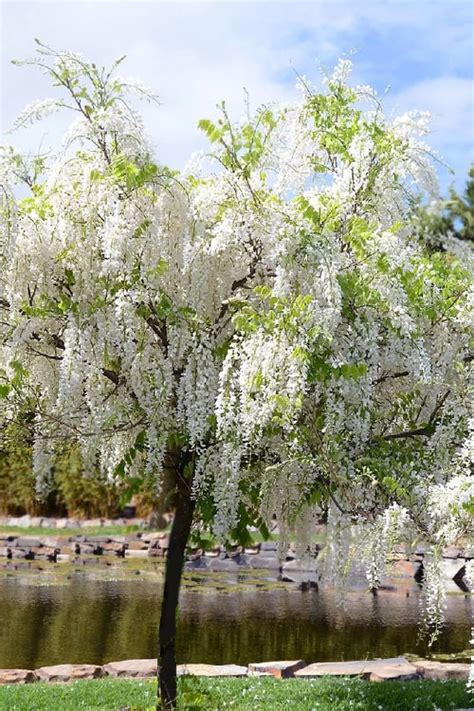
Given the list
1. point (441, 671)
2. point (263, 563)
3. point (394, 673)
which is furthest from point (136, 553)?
point (394, 673)

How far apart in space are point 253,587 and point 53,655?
579 cm

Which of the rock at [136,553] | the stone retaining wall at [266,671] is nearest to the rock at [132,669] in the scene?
the stone retaining wall at [266,671]

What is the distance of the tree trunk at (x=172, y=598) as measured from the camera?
23.0 feet

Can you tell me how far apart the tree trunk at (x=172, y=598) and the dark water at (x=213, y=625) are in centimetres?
389

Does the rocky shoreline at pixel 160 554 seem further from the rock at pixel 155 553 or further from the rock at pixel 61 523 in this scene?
the rock at pixel 61 523

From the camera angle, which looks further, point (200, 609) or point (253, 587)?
point (253, 587)

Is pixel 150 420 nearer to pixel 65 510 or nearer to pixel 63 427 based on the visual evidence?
pixel 63 427

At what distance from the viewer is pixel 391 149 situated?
641cm

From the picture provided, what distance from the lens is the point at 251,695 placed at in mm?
7789

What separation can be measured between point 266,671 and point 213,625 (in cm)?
407

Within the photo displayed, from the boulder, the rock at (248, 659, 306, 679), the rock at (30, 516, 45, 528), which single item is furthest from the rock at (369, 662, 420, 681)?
the rock at (30, 516, 45, 528)

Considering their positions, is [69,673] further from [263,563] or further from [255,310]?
[263,563]

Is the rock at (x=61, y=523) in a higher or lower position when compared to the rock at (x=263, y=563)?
higher

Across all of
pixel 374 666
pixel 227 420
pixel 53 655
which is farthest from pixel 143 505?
pixel 227 420
